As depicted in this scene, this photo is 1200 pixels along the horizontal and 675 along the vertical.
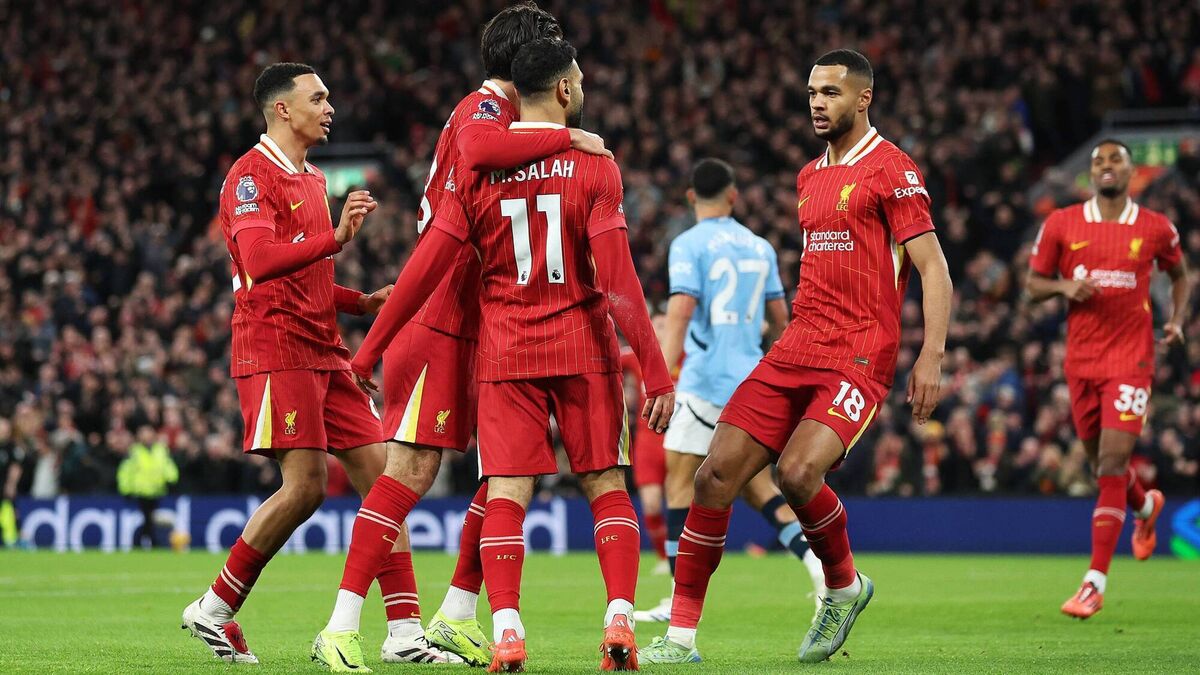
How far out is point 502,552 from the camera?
254 inches

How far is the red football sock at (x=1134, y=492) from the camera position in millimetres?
10844

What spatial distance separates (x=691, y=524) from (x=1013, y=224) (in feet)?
51.1

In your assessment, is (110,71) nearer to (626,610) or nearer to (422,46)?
(422,46)

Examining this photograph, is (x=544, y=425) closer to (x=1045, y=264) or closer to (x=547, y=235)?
(x=547, y=235)

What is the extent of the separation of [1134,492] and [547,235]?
602 centimetres

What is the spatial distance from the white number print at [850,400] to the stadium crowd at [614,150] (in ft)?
39.0

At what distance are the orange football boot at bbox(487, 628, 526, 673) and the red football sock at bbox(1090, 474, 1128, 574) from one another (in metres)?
5.27

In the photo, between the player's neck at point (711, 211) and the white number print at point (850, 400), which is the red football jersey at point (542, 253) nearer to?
the white number print at point (850, 400)

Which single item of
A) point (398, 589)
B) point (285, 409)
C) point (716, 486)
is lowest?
point (398, 589)

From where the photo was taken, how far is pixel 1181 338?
1121 cm

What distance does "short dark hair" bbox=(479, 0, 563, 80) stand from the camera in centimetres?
700

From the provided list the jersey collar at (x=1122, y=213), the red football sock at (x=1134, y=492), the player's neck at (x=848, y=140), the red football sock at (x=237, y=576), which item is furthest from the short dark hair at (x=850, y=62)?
the red football sock at (x=1134, y=492)

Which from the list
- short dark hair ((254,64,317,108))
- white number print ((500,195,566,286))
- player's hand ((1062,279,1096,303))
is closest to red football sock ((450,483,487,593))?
white number print ((500,195,566,286))

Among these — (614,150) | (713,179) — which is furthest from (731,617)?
(614,150)
